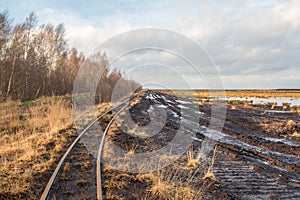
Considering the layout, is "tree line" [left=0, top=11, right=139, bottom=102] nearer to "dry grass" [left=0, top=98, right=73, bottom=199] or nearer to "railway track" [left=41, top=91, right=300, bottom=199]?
"dry grass" [left=0, top=98, right=73, bottom=199]

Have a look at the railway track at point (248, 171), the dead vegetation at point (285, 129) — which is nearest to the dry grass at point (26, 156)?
the railway track at point (248, 171)

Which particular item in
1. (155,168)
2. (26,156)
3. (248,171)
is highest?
(26,156)

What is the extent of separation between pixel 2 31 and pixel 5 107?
28.5 ft

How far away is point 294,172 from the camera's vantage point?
25.2ft

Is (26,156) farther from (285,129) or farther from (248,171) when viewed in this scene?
(285,129)

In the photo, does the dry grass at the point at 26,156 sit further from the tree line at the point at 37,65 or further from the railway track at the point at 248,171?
the tree line at the point at 37,65

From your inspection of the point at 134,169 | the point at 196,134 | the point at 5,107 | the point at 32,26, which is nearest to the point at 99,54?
the point at 32,26

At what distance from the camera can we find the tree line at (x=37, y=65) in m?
27.4

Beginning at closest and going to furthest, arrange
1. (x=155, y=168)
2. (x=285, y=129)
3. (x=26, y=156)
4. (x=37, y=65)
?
(x=155, y=168) < (x=26, y=156) < (x=285, y=129) < (x=37, y=65)

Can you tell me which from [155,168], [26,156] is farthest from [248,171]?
[26,156]

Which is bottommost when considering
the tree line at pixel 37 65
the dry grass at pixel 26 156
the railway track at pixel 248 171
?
the railway track at pixel 248 171

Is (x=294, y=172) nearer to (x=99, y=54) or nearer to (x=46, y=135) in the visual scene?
(x=46, y=135)

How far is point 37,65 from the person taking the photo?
3619 centimetres

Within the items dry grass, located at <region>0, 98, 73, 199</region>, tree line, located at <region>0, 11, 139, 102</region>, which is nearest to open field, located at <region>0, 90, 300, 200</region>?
dry grass, located at <region>0, 98, 73, 199</region>
